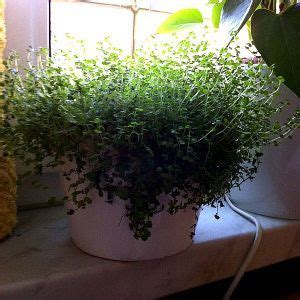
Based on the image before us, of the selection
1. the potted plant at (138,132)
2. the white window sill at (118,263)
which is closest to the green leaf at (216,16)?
the potted plant at (138,132)

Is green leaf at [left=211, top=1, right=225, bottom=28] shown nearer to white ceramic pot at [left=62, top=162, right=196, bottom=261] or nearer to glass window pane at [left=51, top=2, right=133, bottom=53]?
glass window pane at [left=51, top=2, right=133, bottom=53]

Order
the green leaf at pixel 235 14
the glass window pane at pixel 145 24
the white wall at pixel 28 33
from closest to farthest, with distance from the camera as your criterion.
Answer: the green leaf at pixel 235 14 < the white wall at pixel 28 33 < the glass window pane at pixel 145 24

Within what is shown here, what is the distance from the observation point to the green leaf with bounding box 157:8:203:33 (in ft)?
2.18

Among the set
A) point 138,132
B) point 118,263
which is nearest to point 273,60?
point 138,132

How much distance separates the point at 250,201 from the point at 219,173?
276mm

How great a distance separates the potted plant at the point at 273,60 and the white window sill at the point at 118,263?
1.5 inches

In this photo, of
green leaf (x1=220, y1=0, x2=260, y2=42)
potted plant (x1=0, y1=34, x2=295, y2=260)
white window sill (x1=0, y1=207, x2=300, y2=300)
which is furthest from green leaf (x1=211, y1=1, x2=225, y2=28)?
white window sill (x1=0, y1=207, x2=300, y2=300)

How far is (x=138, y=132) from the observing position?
0.39 metres

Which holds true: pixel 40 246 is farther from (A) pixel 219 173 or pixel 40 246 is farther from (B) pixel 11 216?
(A) pixel 219 173

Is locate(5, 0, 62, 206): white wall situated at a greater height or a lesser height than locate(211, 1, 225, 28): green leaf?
lesser

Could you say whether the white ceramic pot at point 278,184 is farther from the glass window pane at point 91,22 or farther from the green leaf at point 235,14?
the glass window pane at point 91,22

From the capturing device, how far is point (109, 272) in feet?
1.54

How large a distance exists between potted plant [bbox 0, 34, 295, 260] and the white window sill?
34 millimetres

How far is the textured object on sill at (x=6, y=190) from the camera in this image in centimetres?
50
